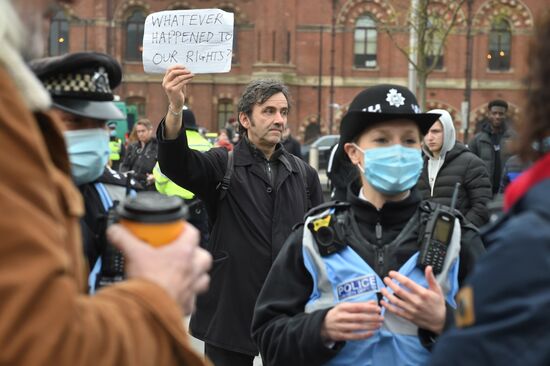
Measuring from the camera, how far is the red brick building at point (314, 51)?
135 feet

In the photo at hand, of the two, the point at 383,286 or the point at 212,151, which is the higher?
the point at 212,151

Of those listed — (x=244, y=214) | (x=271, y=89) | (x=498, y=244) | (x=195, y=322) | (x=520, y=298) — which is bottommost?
(x=195, y=322)

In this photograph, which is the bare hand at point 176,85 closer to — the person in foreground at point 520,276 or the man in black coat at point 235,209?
the man in black coat at point 235,209

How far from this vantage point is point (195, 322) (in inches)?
193

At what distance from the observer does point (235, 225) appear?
4910 millimetres

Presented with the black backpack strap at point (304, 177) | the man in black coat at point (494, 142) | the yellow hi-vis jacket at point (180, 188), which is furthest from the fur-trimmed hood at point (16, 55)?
the man in black coat at point (494, 142)

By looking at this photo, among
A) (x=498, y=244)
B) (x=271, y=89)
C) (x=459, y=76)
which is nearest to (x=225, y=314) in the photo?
(x=271, y=89)

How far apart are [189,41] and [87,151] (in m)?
2.52

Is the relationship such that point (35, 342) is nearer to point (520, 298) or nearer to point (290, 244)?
point (520, 298)

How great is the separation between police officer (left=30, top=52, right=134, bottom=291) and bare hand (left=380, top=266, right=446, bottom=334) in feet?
3.12

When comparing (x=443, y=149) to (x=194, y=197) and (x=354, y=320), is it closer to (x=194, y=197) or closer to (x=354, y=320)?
(x=194, y=197)

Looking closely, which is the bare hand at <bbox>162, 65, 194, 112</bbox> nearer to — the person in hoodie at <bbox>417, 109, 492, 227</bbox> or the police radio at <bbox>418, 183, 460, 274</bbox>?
the police radio at <bbox>418, 183, 460, 274</bbox>

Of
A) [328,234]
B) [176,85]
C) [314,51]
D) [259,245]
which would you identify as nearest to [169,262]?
[328,234]

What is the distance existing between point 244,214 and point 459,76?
127 ft
